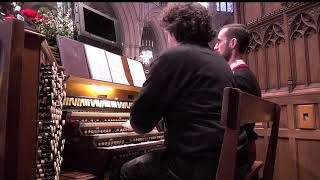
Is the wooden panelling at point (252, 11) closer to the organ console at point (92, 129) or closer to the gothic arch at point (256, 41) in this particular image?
the gothic arch at point (256, 41)

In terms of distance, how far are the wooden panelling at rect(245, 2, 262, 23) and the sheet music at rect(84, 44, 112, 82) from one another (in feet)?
6.92

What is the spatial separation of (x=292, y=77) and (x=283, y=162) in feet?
3.07

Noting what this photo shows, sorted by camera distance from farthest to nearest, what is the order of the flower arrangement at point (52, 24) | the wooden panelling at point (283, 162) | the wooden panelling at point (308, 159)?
the wooden panelling at point (283, 162) < the wooden panelling at point (308, 159) < the flower arrangement at point (52, 24)

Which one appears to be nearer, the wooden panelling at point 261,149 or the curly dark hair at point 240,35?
the curly dark hair at point 240,35

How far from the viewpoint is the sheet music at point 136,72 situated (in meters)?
3.40

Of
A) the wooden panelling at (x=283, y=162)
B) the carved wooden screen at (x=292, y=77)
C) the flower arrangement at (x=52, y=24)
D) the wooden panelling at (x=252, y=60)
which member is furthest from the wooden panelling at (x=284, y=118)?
the flower arrangement at (x=52, y=24)

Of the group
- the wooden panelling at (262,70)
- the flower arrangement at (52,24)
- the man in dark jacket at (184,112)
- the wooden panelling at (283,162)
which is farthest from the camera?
the wooden panelling at (262,70)

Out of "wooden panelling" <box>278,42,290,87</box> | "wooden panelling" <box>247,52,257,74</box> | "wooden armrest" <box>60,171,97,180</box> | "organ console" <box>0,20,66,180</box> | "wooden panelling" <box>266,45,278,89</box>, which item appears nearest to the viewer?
"organ console" <box>0,20,66,180</box>

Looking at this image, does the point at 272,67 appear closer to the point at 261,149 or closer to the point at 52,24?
the point at 261,149

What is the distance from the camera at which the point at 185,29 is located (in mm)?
1814

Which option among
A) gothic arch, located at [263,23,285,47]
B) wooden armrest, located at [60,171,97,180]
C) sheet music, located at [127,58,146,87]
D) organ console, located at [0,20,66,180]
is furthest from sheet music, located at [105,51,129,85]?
gothic arch, located at [263,23,285,47]

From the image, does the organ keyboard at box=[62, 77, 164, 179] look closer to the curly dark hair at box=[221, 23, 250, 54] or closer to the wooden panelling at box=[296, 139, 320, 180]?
the curly dark hair at box=[221, 23, 250, 54]

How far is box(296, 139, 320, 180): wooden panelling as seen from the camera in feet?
9.57

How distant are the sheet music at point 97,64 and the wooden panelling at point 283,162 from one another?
6.59ft
